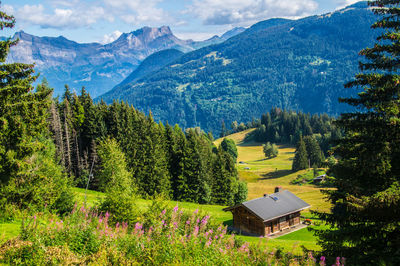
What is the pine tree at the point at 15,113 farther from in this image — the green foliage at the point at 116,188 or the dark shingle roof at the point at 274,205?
the dark shingle roof at the point at 274,205

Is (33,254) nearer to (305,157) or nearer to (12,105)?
(12,105)

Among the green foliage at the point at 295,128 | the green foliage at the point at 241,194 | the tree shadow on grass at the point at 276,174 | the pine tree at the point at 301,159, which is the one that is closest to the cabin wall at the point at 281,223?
the green foliage at the point at 241,194

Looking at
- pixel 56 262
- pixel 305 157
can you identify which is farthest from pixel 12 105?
pixel 305 157

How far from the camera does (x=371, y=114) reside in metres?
13.5

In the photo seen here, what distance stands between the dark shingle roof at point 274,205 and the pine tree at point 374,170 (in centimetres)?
2940

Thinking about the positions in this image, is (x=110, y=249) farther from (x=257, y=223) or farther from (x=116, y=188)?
(x=257, y=223)

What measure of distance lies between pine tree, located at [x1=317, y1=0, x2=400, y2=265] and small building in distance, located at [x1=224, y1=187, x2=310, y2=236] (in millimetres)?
29245

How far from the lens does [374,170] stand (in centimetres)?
1248

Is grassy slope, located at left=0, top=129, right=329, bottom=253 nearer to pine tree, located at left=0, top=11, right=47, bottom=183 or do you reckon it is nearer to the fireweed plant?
pine tree, located at left=0, top=11, right=47, bottom=183

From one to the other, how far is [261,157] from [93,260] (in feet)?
501

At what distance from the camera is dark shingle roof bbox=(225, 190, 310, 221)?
140ft

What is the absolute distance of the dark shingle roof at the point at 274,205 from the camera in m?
42.6

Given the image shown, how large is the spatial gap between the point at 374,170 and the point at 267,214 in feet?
104

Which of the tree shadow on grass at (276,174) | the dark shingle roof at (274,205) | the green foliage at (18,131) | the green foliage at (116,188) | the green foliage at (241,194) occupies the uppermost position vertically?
the green foliage at (18,131)
